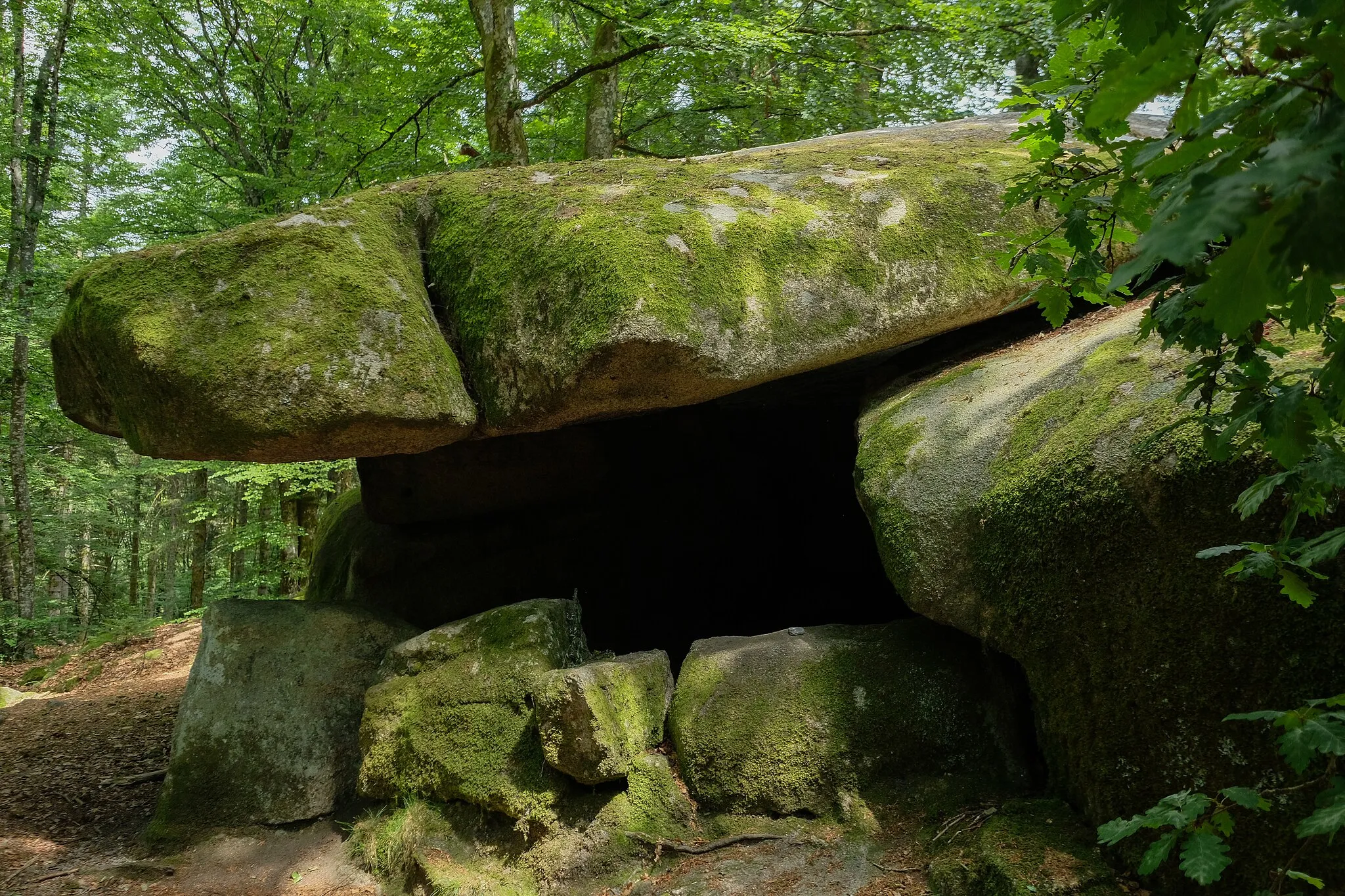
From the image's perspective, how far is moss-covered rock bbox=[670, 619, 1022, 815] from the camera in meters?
3.87

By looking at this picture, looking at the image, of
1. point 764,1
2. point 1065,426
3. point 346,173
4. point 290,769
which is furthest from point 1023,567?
point 764,1

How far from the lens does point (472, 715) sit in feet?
15.0

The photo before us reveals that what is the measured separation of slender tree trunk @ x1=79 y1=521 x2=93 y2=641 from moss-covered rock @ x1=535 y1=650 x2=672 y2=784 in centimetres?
1074

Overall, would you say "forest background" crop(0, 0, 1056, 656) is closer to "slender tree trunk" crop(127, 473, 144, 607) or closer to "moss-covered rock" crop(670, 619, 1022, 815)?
"slender tree trunk" crop(127, 473, 144, 607)

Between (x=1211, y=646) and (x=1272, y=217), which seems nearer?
(x=1272, y=217)

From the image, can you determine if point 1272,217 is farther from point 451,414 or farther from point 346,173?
point 346,173

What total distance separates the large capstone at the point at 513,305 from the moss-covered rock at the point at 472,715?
116 cm

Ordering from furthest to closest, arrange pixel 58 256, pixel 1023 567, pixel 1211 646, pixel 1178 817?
pixel 58 256, pixel 1023 567, pixel 1211 646, pixel 1178 817

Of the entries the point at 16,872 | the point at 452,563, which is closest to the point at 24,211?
the point at 452,563

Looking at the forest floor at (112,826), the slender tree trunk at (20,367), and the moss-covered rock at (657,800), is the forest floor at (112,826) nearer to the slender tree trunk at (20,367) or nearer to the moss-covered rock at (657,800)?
the moss-covered rock at (657,800)

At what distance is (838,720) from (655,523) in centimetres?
399

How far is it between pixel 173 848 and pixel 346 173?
317 inches

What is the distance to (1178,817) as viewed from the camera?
158 centimetres

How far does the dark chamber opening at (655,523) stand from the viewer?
22.7 ft
